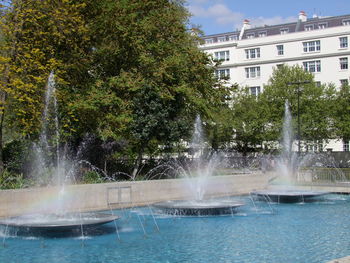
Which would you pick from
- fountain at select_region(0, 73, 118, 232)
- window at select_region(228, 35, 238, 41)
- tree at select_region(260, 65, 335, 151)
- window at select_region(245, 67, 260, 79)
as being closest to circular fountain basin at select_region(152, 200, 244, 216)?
fountain at select_region(0, 73, 118, 232)

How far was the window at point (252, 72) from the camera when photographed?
7031 centimetres

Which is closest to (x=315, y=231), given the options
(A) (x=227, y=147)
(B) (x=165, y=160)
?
(B) (x=165, y=160)

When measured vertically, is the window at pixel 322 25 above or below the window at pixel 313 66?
above

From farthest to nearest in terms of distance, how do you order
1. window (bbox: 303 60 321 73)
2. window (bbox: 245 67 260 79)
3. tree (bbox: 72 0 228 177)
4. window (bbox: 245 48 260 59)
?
1. window (bbox: 245 67 260 79)
2. window (bbox: 245 48 260 59)
3. window (bbox: 303 60 321 73)
4. tree (bbox: 72 0 228 177)

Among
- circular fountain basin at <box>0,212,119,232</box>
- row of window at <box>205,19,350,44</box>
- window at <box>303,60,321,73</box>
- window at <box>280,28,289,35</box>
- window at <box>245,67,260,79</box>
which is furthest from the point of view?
window at <box>280,28,289,35</box>

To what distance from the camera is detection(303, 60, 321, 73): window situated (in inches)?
2576

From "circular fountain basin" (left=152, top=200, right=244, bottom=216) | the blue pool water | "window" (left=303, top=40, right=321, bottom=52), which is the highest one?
"window" (left=303, top=40, right=321, bottom=52)

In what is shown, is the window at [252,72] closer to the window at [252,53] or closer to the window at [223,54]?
the window at [252,53]

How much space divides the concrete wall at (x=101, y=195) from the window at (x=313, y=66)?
4448 cm

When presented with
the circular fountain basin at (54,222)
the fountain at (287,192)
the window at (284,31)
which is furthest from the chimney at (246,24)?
the circular fountain basin at (54,222)

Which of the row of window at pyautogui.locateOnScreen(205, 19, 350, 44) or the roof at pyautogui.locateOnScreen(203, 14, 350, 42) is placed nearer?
the row of window at pyautogui.locateOnScreen(205, 19, 350, 44)

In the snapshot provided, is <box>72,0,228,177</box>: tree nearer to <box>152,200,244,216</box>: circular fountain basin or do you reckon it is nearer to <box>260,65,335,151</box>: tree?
<box>152,200,244,216</box>: circular fountain basin

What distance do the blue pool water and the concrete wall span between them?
159 cm

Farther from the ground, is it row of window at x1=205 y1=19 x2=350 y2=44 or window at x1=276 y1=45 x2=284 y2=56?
row of window at x1=205 y1=19 x2=350 y2=44
